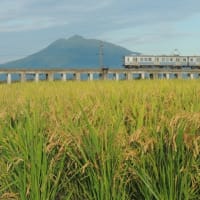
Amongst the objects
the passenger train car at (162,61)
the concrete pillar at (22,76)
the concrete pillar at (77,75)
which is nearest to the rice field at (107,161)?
the concrete pillar at (22,76)

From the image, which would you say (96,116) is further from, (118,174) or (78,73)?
(78,73)

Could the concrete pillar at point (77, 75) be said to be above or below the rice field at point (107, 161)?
below

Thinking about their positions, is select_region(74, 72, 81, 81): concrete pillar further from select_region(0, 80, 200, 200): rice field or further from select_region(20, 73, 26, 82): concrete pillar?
select_region(0, 80, 200, 200): rice field

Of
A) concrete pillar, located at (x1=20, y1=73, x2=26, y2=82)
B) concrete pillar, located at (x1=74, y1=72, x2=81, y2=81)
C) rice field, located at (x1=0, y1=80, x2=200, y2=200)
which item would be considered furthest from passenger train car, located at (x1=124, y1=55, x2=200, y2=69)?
rice field, located at (x1=0, y1=80, x2=200, y2=200)

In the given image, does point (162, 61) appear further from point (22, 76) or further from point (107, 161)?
point (107, 161)

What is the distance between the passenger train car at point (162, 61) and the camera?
9124 cm

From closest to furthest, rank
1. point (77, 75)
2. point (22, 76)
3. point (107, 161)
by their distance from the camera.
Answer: point (107, 161)
point (22, 76)
point (77, 75)

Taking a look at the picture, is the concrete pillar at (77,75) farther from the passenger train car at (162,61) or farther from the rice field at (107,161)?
the passenger train car at (162,61)

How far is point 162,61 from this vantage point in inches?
3760

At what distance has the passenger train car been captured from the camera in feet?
299

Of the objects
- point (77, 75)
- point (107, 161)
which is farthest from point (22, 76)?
point (107, 161)

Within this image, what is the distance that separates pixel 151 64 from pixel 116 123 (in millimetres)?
91839

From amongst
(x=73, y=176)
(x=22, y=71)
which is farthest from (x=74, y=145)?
(x=22, y=71)

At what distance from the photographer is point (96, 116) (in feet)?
12.2
